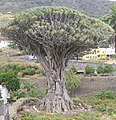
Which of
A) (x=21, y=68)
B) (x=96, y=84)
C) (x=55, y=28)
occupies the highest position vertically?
(x=55, y=28)

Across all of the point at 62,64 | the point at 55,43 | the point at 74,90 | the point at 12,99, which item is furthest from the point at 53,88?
the point at 74,90

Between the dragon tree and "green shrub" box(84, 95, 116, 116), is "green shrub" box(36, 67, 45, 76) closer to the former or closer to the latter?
"green shrub" box(84, 95, 116, 116)

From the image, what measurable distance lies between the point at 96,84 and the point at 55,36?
42.0 ft

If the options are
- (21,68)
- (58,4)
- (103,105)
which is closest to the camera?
(103,105)

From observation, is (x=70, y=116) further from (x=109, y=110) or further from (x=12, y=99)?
(x=12, y=99)

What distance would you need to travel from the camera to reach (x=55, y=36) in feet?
60.7

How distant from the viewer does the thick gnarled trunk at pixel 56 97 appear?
2006 centimetres

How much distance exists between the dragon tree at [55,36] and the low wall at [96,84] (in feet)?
31.4

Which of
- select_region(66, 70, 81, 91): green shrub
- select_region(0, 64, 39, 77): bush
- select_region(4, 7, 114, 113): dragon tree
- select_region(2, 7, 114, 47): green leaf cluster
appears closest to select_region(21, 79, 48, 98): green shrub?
select_region(66, 70, 81, 91): green shrub

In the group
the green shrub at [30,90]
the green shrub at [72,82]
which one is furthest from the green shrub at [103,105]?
the green shrub at [72,82]

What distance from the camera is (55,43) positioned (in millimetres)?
18828

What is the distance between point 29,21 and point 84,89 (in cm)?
1250

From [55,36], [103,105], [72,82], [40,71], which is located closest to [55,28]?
[55,36]

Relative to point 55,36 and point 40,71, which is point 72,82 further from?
point 55,36
